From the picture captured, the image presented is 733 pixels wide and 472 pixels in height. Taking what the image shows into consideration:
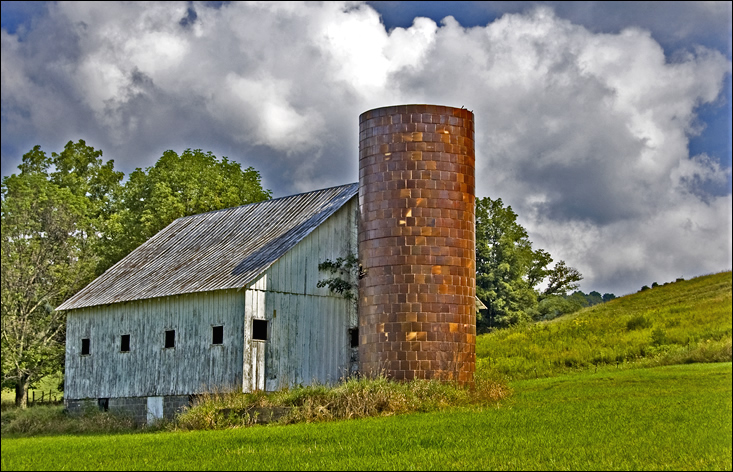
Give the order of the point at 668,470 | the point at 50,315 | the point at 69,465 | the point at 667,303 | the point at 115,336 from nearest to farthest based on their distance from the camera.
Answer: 1. the point at 668,470
2. the point at 69,465
3. the point at 115,336
4. the point at 50,315
5. the point at 667,303

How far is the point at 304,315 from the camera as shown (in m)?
28.9

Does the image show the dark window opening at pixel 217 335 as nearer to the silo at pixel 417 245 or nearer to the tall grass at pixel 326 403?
the tall grass at pixel 326 403

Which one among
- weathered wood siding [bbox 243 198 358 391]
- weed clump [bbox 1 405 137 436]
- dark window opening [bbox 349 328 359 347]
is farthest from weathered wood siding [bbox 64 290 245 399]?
dark window opening [bbox 349 328 359 347]

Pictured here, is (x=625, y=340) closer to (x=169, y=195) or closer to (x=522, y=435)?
(x=522, y=435)

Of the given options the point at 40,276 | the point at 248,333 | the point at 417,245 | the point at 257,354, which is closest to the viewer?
the point at 417,245

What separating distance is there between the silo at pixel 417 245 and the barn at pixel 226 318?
84.7 inches

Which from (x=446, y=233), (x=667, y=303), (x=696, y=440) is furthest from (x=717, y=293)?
(x=696, y=440)

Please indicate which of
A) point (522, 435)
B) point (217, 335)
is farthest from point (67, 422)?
point (522, 435)

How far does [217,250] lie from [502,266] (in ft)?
102

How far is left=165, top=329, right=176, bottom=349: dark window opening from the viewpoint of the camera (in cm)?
2972

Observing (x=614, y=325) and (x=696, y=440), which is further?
(x=614, y=325)

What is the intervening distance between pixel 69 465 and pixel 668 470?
31.4ft

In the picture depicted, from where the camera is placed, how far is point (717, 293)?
147 ft

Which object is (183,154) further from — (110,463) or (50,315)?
(110,463)
